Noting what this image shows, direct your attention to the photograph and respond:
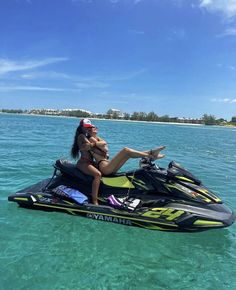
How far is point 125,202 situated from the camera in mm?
5480

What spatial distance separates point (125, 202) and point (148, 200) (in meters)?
0.37

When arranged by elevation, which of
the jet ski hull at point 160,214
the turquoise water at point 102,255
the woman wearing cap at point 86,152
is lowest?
the turquoise water at point 102,255

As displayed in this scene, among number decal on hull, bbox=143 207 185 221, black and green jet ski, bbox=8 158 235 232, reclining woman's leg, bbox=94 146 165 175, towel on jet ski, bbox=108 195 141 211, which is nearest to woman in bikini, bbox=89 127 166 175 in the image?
reclining woman's leg, bbox=94 146 165 175

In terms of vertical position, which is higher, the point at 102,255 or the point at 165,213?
the point at 165,213

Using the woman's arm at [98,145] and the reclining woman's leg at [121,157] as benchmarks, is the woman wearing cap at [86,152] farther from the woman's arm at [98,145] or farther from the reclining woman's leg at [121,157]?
the reclining woman's leg at [121,157]

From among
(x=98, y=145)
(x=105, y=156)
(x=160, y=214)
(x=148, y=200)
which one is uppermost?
(x=98, y=145)

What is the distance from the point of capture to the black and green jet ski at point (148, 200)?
16.6 feet

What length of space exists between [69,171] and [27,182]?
98.1 inches

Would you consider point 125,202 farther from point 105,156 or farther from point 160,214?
point 105,156

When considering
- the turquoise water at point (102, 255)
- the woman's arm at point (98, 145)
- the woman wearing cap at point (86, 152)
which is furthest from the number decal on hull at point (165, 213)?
the woman's arm at point (98, 145)

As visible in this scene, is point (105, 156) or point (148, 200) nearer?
point (148, 200)

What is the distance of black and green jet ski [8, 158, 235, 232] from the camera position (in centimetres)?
505

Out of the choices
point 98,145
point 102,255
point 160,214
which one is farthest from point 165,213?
point 98,145

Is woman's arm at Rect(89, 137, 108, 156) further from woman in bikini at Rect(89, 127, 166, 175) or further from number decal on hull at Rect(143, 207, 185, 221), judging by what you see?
number decal on hull at Rect(143, 207, 185, 221)
